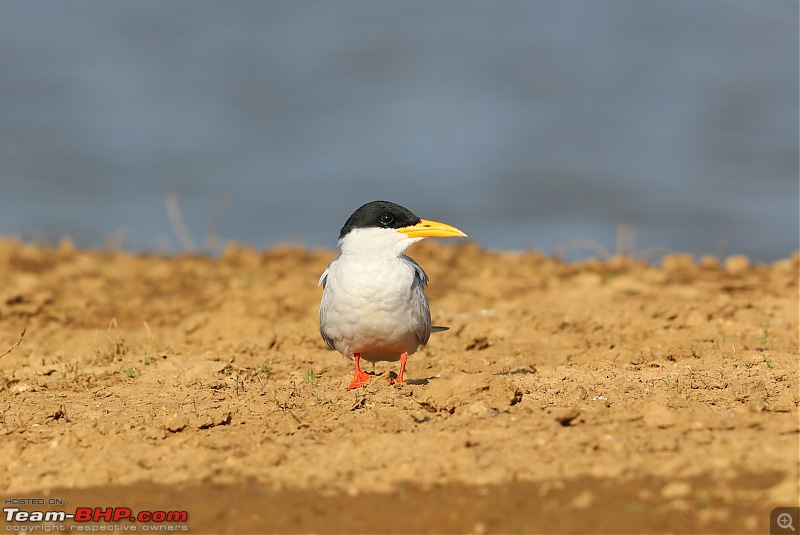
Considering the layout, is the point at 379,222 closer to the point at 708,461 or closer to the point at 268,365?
the point at 268,365

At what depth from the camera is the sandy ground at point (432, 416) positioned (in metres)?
3.90

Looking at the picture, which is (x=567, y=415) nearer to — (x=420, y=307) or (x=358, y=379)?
(x=420, y=307)

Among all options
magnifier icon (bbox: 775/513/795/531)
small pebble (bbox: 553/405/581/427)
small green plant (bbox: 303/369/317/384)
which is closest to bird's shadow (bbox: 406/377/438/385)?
small green plant (bbox: 303/369/317/384)

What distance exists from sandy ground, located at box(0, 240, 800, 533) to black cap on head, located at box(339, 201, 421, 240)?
3.56 ft

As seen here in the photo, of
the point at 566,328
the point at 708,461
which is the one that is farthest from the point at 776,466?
the point at 566,328

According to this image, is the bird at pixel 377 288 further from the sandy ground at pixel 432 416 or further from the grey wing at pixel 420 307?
the sandy ground at pixel 432 416

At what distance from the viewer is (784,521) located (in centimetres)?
354

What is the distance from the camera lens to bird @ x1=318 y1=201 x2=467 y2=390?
19.9ft

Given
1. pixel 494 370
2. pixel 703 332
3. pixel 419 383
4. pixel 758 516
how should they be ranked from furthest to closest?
pixel 703 332
pixel 494 370
pixel 419 383
pixel 758 516

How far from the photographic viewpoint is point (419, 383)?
6.27 m

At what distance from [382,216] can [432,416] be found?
166 centimetres

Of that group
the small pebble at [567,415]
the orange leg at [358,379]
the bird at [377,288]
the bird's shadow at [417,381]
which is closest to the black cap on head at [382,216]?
the bird at [377,288]

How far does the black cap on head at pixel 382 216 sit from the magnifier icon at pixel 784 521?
3.38 metres

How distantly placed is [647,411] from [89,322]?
22.7ft
